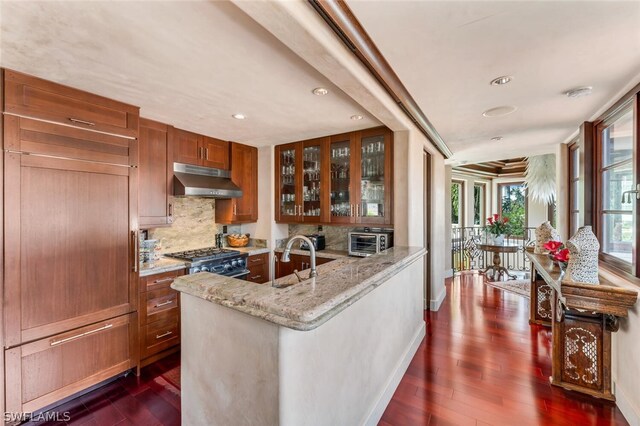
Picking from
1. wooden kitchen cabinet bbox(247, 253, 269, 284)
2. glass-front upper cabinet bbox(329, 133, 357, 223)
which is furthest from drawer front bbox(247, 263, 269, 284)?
glass-front upper cabinet bbox(329, 133, 357, 223)

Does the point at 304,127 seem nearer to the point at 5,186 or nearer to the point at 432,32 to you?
the point at 432,32

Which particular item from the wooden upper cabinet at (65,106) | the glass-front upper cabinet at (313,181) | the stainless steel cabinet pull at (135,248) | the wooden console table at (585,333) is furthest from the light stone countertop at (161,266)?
the wooden console table at (585,333)

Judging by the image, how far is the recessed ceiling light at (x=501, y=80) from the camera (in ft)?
6.50

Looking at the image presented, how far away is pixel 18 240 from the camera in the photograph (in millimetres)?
1889

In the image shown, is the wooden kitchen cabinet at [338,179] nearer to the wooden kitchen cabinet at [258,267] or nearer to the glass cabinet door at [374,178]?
the glass cabinet door at [374,178]

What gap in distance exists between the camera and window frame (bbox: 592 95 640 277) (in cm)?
206

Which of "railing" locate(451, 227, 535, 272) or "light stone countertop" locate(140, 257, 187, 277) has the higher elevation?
"light stone countertop" locate(140, 257, 187, 277)

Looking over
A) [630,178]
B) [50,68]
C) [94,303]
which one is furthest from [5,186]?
[630,178]

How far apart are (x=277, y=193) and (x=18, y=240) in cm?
272

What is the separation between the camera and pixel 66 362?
6.94 feet

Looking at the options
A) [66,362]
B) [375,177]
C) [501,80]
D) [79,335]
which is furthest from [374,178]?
[66,362]

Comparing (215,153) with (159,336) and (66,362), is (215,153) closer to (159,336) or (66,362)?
(159,336)

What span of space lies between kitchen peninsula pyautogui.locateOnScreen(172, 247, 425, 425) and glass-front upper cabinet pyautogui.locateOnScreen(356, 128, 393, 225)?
58.7 inches

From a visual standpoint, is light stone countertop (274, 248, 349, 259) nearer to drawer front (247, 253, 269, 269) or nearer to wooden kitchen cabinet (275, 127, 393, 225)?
drawer front (247, 253, 269, 269)
